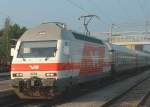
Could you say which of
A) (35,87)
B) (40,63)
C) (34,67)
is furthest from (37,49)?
(35,87)

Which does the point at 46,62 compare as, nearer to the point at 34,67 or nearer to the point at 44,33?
the point at 34,67

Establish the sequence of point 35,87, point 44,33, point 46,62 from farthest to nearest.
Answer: point 44,33
point 46,62
point 35,87

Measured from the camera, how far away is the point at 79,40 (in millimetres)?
19531

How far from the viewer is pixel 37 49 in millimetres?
17328

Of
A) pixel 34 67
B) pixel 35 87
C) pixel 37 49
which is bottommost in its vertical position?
pixel 35 87

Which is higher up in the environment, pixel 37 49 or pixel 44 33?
pixel 44 33

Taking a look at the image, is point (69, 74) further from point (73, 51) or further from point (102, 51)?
point (102, 51)

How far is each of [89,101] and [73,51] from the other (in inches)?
86.9

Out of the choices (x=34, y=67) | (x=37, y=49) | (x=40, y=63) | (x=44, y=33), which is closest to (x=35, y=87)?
(x=34, y=67)

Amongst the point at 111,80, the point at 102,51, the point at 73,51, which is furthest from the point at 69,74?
the point at 111,80

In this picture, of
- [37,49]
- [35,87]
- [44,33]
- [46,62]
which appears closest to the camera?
[35,87]

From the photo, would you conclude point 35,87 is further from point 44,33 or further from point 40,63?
point 44,33

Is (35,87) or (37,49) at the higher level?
(37,49)

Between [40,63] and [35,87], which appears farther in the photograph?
[40,63]
